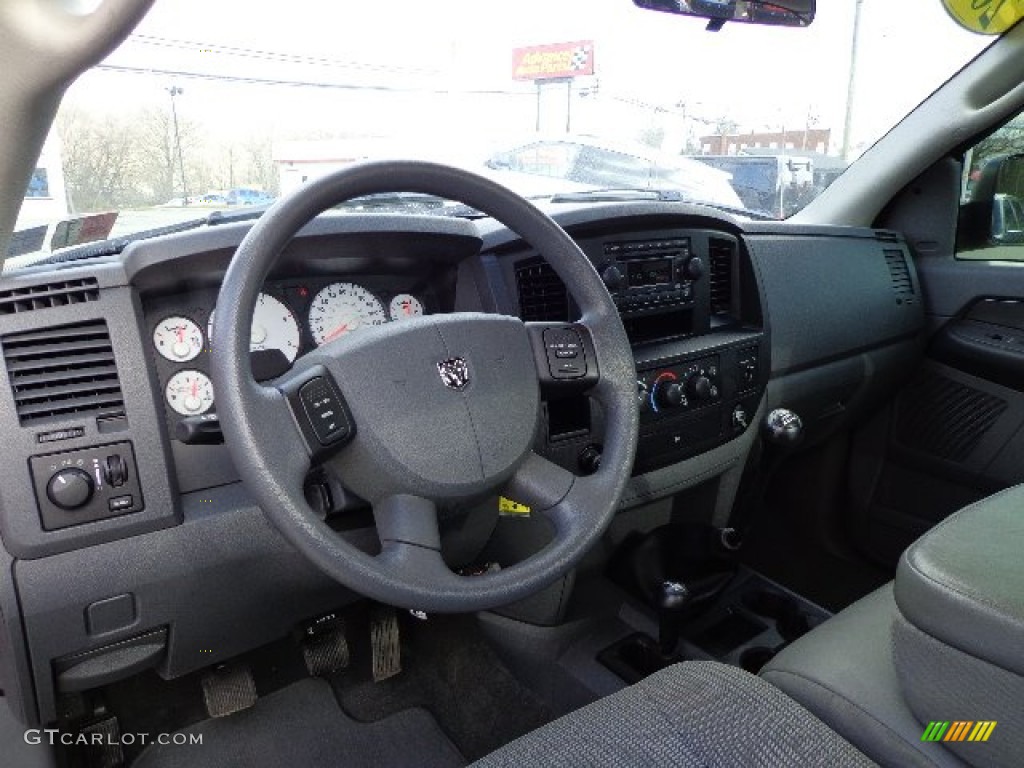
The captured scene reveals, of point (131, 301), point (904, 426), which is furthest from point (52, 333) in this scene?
point (904, 426)

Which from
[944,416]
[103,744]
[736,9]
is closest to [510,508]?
[103,744]

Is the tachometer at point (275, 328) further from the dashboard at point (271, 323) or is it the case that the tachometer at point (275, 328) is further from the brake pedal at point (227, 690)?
the brake pedal at point (227, 690)

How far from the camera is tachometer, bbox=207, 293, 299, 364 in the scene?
146cm

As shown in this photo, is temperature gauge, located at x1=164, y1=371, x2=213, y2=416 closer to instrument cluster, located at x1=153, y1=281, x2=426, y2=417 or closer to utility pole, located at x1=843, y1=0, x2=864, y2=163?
instrument cluster, located at x1=153, y1=281, x2=426, y2=417

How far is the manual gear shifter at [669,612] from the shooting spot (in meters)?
1.88

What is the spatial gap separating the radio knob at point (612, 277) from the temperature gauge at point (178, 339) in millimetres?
891

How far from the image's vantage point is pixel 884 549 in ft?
9.13

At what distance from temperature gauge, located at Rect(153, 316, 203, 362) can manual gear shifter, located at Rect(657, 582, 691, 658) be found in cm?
113

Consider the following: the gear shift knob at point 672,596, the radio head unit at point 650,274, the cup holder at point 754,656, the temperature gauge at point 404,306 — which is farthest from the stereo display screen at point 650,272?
the cup holder at point 754,656

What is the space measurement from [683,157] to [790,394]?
2.52 ft

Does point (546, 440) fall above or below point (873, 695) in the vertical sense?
above

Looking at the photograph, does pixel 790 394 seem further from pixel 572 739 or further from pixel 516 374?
pixel 572 739

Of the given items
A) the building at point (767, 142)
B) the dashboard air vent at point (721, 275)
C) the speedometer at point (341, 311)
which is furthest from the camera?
the building at point (767, 142)

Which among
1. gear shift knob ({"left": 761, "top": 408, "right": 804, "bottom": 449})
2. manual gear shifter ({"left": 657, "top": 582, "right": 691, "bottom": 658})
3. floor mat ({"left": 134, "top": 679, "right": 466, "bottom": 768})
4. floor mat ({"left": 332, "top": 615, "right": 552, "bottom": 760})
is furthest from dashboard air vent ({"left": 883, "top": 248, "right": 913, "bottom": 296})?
floor mat ({"left": 134, "top": 679, "right": 466, "bottom": 768})
